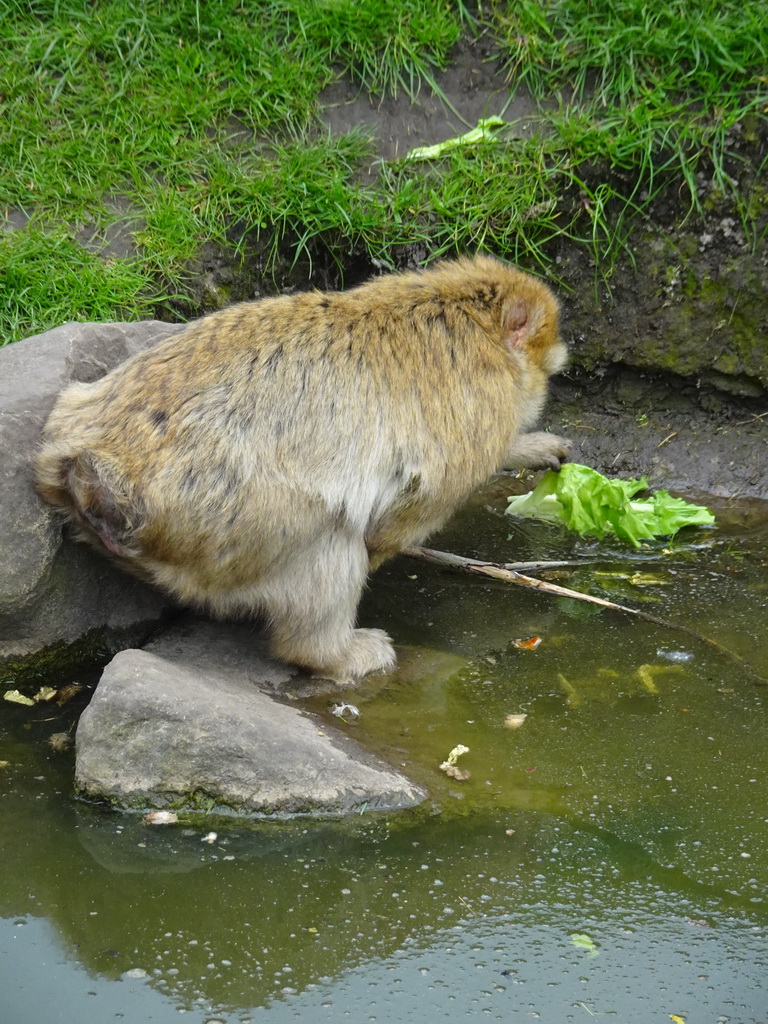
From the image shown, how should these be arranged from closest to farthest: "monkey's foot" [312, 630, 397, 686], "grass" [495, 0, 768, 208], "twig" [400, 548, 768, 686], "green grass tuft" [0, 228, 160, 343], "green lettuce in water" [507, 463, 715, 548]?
"monkey's foot" [312, 630, 397, 686], "twig" [400, 548, 768, 686], "green lettuce in water" [507, 463, 715, 548], "green grass tuft" [0, 228, 160, 343], "grass" [495, 0, 768, 208]

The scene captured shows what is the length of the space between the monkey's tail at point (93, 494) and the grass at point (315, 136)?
1.72 metres

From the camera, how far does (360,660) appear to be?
3.82 m

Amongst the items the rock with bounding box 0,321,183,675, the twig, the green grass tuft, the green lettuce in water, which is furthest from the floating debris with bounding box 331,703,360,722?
the green grass tuft

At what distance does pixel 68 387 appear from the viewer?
3.78 m

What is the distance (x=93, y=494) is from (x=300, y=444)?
0.62 metres

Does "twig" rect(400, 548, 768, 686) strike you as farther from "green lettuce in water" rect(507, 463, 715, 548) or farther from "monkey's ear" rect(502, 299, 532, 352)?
"monkey's ear" rect(502, 299, 532, 352)

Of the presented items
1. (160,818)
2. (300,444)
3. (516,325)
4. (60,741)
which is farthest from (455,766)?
(516,325)

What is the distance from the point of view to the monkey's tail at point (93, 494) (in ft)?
11.0

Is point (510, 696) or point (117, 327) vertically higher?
point (117, 327)

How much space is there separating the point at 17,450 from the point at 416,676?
148cm

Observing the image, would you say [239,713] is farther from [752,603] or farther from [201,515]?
[752,603]

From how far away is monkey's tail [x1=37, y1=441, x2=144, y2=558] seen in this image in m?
3.34

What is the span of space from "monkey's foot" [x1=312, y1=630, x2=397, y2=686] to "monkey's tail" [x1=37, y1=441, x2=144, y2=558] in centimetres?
79

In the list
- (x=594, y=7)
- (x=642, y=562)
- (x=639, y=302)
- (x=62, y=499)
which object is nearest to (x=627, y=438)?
(x=639, y=302)
